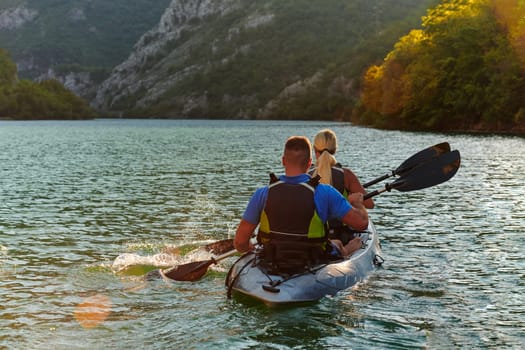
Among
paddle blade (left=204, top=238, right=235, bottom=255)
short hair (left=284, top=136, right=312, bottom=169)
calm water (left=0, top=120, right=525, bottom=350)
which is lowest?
calm water (left=0, top=120, right=525, bottom=350)

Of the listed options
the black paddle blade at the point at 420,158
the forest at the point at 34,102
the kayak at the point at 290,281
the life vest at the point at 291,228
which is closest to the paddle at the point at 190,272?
the kayak at the point at 290,281

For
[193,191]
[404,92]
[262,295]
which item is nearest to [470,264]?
[262,295]

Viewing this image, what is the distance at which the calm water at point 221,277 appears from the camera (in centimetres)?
905

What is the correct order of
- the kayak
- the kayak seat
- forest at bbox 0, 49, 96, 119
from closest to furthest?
the kayak, the kayak seat, forest at bbox 0, 49, 96, 119

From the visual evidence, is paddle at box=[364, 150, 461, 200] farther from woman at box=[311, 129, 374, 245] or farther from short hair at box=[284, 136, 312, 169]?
short hair at box=[284, 136, 312, 169]

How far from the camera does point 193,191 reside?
A: 83.8ft

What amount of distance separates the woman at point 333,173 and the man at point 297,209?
1.91 m

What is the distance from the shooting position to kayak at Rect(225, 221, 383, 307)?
9.71 metres

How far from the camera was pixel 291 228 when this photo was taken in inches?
380

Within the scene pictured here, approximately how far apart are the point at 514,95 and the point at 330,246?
6625 cm

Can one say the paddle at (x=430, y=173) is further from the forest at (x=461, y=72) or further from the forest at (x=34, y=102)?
the forest at (x=34, y=102)

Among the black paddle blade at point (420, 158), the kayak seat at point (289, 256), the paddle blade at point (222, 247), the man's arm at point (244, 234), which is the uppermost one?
the black paddle blade at point (420, 158)

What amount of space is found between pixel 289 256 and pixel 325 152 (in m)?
2.35

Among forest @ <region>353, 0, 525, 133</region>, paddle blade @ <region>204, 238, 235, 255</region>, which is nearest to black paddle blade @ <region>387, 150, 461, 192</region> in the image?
paddle blade @ <region>204, 238, 235, 255</region>
